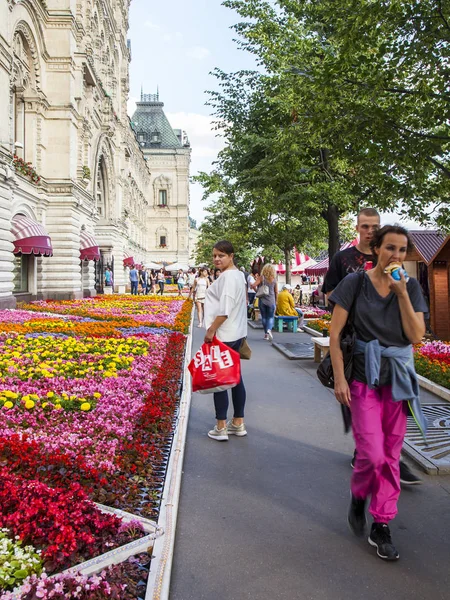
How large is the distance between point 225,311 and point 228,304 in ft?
0.26

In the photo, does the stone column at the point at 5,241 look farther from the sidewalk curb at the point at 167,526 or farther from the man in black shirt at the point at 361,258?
the man in black shirt at the point at 361,258

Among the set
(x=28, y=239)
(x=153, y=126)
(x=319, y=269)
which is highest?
(x=153, y=126)

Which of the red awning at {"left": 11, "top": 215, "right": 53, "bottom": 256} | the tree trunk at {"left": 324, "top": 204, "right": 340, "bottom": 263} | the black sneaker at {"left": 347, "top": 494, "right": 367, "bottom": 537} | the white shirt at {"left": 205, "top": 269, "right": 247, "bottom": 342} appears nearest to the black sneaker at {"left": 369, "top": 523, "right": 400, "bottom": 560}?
the black sneaker at {"left": 347, "top": 494, "right": 367, "bottom": 537}

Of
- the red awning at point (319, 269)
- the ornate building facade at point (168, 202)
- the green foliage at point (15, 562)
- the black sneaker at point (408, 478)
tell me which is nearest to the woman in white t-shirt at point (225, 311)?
the black sneaker at point (408, 478)

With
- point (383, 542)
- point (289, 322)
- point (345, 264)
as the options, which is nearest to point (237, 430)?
point (345, 264)

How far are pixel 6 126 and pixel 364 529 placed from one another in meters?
19.9

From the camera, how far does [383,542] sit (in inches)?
136

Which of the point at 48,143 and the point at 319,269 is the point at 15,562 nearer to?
the point at 319,269

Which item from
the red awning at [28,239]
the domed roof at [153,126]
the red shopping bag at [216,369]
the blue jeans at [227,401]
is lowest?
the blue jeans at [227,401]

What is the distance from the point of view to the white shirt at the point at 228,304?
5.63 meters

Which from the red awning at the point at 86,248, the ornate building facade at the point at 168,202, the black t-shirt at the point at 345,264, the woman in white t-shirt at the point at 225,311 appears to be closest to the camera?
the black t-shirt at the point at 345,264

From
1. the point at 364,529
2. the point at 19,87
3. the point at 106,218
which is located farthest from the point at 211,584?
the point at 106,218

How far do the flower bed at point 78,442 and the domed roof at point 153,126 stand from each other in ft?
294

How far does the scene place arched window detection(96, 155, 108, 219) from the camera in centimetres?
4381
